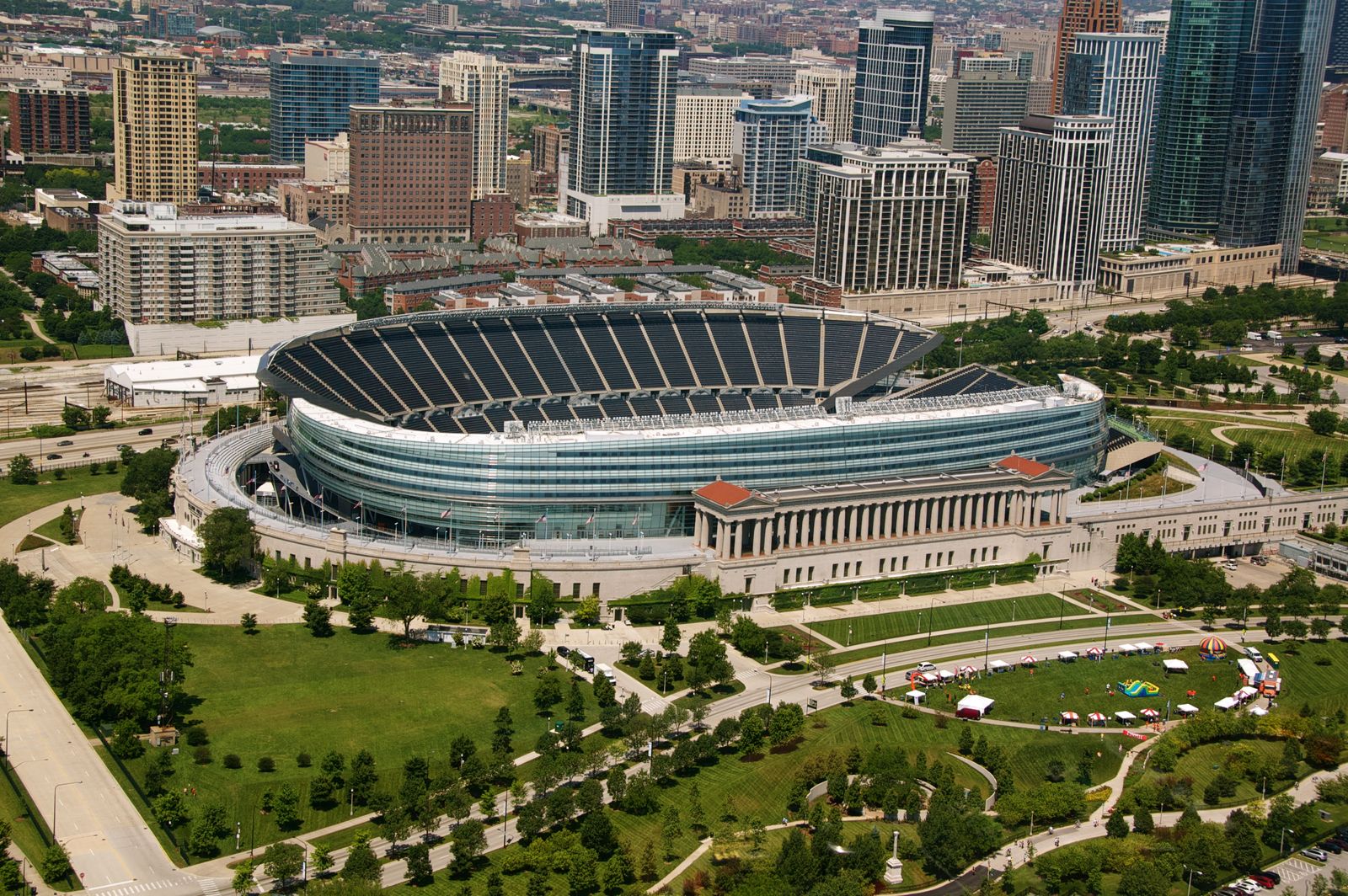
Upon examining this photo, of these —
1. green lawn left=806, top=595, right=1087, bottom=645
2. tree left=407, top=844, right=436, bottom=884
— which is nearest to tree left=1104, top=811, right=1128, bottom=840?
green lawn left=806, top=595, right=1087, bottom=645

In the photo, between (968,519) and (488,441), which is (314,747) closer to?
(488,441)

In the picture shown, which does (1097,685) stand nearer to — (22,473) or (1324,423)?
(1324,423)

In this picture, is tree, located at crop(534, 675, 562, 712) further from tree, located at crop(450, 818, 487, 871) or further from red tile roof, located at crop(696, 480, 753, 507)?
red tile roof, located at crop(696, 480, 753, 507)

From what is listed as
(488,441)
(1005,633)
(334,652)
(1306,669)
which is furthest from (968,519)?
(334,652)

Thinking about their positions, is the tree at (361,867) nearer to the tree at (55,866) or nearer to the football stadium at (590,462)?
the tree at (55,866)

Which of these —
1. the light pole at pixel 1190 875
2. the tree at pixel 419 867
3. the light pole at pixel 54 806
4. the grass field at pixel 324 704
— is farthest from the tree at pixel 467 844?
the light pole at pixel 1190 875
